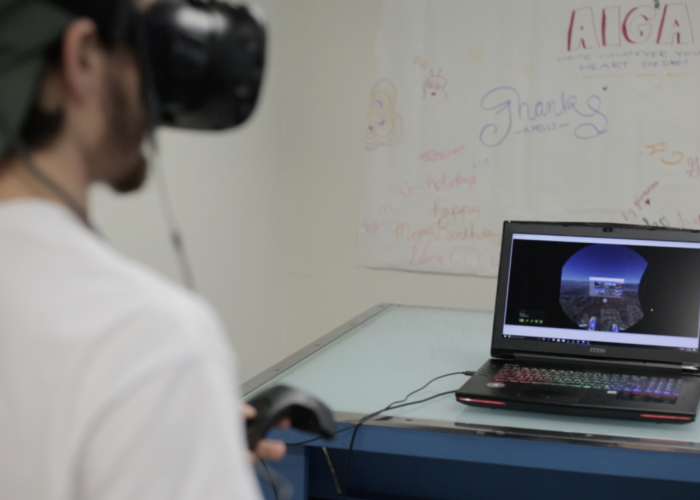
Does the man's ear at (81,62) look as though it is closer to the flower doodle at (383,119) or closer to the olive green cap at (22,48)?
the olive green cap at (22,48)

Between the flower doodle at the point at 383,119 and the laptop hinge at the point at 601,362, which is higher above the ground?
the flower doodle at the point at 383,119

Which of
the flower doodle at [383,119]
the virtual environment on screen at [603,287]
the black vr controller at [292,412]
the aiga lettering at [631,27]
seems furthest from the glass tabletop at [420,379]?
the aiga lettering at [631,27]

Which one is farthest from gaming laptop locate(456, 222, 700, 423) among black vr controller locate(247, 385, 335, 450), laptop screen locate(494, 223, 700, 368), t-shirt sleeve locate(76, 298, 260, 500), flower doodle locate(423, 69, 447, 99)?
flower doodle locate(423, 69, 447, 99)

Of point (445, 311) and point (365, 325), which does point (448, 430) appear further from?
point (445, 311)

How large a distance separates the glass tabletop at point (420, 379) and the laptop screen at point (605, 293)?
0.16 metres

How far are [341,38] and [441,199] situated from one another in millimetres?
757

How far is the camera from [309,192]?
9.71 ft

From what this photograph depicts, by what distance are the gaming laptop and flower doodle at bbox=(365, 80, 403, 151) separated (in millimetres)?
1454

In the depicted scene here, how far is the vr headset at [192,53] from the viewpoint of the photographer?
0.43m

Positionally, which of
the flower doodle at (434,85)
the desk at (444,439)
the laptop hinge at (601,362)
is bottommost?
the desk at (444,439)

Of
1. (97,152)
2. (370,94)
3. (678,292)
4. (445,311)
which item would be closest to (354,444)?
(678,292)

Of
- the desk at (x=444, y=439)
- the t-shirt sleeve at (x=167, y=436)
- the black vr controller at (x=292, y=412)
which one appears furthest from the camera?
the desk at (x=444, y=439)

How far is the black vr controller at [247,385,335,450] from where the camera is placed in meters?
0.70

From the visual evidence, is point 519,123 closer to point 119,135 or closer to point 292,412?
point 292,412
